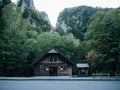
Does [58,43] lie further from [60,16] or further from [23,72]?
[60,16]

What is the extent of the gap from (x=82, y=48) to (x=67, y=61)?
11.2 meters

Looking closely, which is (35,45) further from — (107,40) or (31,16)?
(31,16)

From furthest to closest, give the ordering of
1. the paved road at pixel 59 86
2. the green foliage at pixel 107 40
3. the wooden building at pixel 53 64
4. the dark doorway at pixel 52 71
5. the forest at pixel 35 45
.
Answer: the dark doorway at pixel 52 71 < the wooden building at pixel 53 64 < the forest at pixel 35 45 < the green foliage at pixel 107 40 < the paved road at pixel 59 86

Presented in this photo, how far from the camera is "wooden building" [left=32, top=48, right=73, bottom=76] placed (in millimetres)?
41531

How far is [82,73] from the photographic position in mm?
43031

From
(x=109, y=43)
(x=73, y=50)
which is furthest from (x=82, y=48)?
Result: (x=109, y=43)

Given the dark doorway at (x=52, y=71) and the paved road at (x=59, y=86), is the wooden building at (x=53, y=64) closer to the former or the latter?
the dark doorway at (x=52, y=71)

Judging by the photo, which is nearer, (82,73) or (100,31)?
(100,31)

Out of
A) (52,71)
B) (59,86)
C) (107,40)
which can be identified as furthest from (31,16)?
(59,86)

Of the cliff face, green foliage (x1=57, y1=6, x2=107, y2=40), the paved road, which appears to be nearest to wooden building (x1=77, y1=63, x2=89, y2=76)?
the paved road

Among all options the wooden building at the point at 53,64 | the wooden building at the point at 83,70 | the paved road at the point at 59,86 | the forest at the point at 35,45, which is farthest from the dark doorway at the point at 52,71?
the paved road at the point at 59,86

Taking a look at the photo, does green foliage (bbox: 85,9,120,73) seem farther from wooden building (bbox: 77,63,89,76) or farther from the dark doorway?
the dark doorway

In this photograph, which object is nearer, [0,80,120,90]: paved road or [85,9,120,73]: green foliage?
[0,80,120,90]: paved road

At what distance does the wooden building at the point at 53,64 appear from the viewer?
136ft
